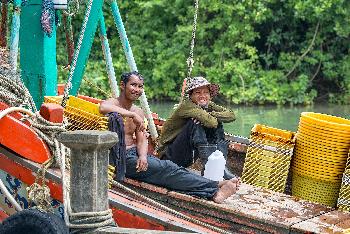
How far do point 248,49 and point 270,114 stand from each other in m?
3.17

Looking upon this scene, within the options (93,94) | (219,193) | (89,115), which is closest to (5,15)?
(89,115)

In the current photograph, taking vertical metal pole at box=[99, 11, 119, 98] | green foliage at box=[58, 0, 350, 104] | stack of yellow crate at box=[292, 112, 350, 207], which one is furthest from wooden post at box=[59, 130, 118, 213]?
green foliage at box=[58, 0, 350, 104]

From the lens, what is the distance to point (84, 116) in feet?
15.1

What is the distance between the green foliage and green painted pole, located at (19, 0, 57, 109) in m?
13.3

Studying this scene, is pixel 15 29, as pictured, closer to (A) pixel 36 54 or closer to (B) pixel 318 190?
(A) pixel 36 54

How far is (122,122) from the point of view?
14.8 ft

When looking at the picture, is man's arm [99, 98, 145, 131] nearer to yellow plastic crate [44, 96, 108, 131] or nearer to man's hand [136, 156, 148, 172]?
yellow plastic crate [44, 96, 108, 131]

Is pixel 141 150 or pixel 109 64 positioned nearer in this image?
pixel 141 150

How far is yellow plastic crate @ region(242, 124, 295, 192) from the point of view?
5.12m

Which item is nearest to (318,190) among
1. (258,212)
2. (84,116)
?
(258,212)

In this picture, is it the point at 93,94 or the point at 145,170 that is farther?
the point at 93,94

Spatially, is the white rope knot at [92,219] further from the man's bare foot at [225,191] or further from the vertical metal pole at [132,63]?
the vertical metal pole at [132,63]

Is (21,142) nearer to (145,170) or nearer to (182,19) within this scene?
(145,170)

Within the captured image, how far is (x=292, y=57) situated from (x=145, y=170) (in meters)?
16.1
